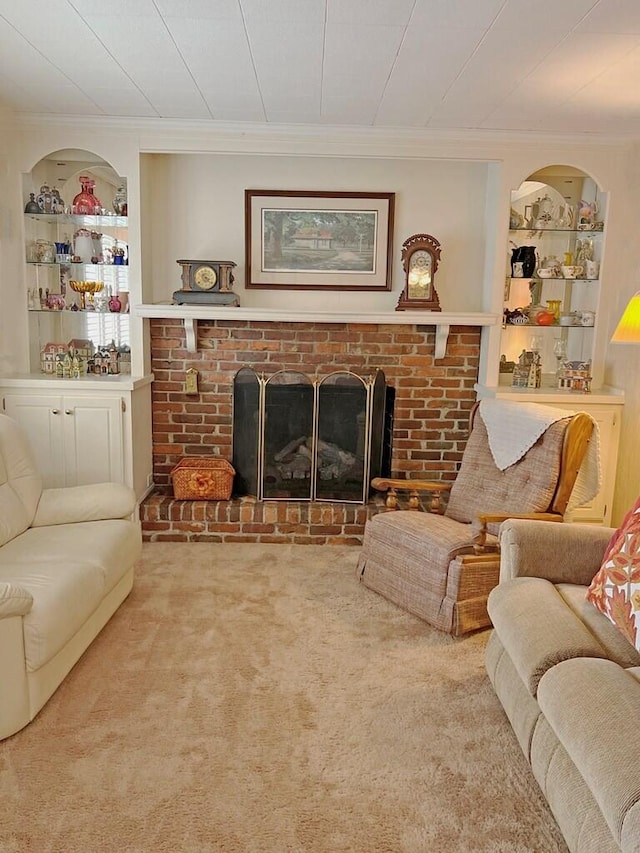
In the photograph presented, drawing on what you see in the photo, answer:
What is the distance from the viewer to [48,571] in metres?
2.59

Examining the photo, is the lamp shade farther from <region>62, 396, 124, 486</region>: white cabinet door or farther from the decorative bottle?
the decorative bottle

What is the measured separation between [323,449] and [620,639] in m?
2.47

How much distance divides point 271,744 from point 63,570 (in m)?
1.03

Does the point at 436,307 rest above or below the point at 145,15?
below

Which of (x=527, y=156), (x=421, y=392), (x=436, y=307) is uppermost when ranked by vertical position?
(x=527, y=156)

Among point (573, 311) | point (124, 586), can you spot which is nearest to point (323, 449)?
point (124, 586)

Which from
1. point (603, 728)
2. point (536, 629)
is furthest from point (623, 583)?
point (603, 728)

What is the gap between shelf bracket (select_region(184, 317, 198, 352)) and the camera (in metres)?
4.28

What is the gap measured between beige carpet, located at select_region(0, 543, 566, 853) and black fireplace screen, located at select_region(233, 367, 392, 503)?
1.13 m

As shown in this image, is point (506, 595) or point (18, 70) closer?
point (506, 595)

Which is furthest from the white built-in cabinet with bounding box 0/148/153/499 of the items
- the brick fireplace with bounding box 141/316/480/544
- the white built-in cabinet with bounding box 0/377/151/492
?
the brick fireplace with bounding box 141/316/480/544

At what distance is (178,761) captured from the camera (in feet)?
Answer: 7.01

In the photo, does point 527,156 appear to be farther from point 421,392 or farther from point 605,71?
point 421,392

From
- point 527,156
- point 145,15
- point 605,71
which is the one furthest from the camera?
point 527,156
